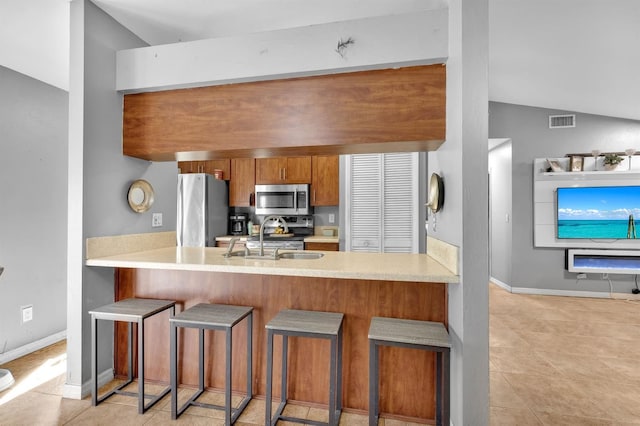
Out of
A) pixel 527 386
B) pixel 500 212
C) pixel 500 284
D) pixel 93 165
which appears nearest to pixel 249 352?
pixel 93 165

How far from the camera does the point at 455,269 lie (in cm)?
157

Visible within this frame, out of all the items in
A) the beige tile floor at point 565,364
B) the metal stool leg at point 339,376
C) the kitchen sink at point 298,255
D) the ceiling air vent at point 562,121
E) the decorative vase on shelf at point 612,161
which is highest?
the ceiling air vent at point 562,121

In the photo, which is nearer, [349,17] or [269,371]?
[269,371]

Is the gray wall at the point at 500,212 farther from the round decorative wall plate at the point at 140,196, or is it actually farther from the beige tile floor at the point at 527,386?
the round decorative wall plate at the point at 140,196

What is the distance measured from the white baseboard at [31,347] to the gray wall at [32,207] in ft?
0.10

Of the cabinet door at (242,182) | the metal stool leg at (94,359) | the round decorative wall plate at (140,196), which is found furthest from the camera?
the cabinet door at (242,182)

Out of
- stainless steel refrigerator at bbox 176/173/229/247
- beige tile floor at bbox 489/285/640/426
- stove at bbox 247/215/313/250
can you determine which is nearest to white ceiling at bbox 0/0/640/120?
stainless steel refrigerator at bbox 176/173/229/247

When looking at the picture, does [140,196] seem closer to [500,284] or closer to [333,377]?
[333,377]

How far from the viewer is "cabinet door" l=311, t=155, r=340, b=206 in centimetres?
435

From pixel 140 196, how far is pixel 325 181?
→ 8.02 ft

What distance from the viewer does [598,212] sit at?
14.7 feet

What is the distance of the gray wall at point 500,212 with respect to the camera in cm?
503

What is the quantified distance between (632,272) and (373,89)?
16.3 feet

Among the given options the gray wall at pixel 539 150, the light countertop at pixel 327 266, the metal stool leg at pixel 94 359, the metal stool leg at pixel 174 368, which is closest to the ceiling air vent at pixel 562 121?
the gray wall at pixel 539 150
